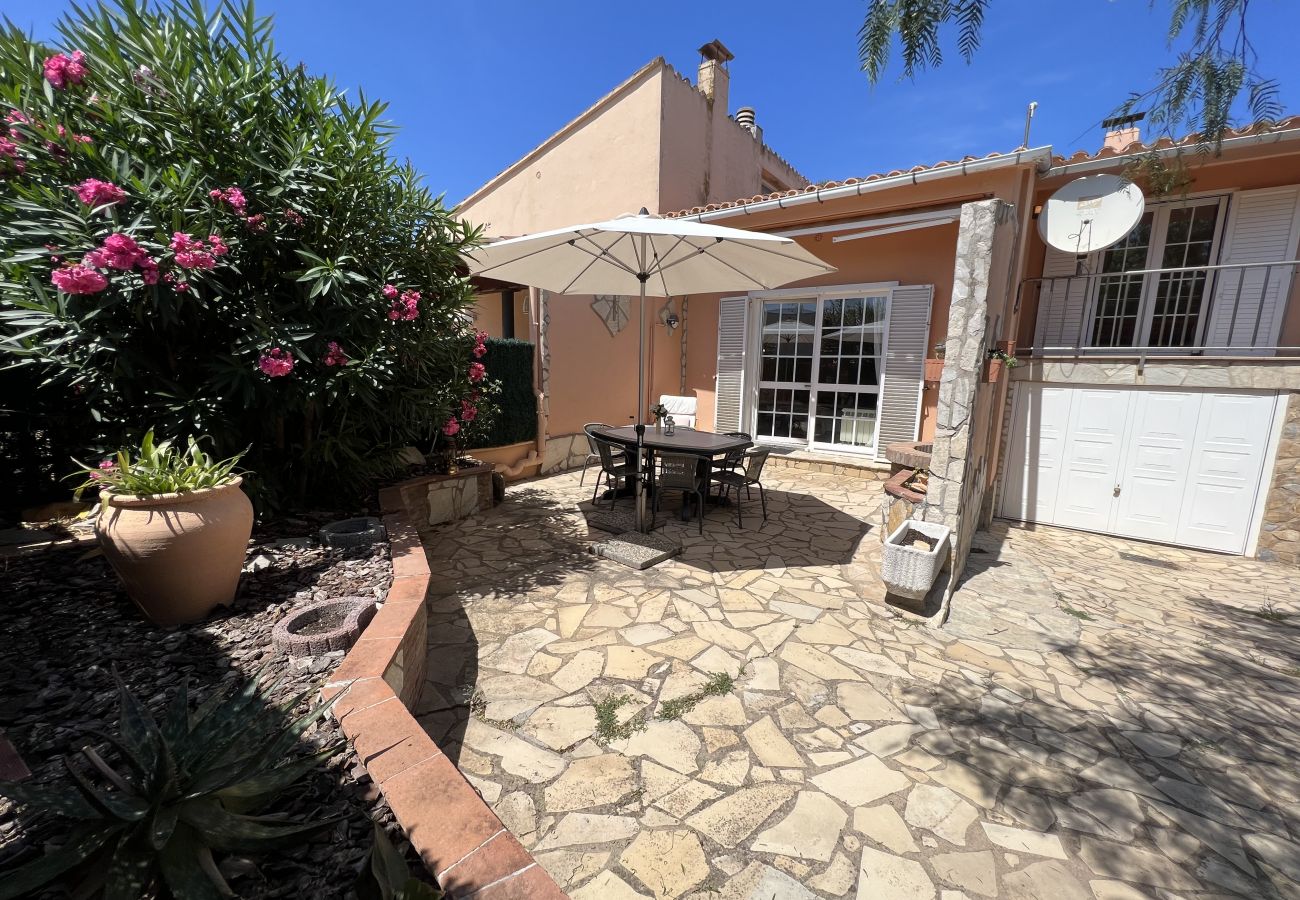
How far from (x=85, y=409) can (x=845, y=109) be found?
6.08 m

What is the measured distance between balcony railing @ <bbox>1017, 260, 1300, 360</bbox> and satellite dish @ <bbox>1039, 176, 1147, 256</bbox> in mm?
448

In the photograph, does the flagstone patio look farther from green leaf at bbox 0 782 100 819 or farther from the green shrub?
the green shrub

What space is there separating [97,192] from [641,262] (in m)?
3.19

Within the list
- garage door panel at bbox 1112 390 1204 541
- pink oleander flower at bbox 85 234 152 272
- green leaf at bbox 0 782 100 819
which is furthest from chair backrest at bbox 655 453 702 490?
garage door panel at bbox 1112 390 1204 541

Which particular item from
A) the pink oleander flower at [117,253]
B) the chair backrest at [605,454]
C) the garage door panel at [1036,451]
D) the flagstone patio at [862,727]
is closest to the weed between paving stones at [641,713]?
the flagstone patio at [862,727]

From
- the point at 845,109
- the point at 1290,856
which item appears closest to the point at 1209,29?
the point at 845,109

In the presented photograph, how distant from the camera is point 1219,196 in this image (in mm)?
5316

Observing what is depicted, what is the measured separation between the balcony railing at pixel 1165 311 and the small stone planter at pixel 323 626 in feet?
22.6

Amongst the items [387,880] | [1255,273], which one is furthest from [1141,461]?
[387,880]

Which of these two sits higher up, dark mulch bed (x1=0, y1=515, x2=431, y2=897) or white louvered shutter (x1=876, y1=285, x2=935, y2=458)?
white louvered shutter (x1=876, y1=285, x2=935, y2=458)

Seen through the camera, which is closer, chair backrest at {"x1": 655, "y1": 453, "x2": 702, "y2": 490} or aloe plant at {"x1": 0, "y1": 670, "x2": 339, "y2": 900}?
aloe plant at {"x1": 0, "y1": 670, "x2": 339, "y2": 900}

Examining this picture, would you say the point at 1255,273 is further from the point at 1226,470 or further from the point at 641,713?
the point at 641,713

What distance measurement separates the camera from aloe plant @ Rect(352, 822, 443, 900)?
108 centimetres

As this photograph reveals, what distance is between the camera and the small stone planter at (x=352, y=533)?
3324mm
